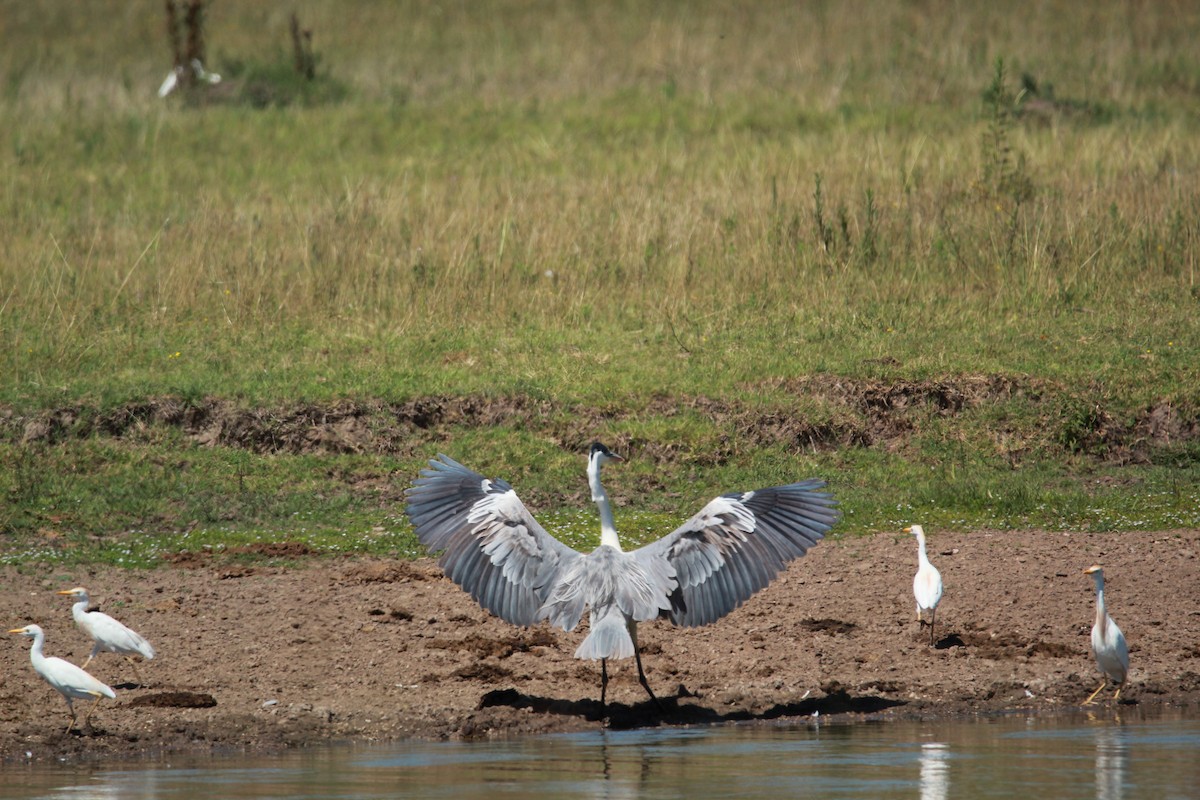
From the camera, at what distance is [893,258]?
13.8 meters

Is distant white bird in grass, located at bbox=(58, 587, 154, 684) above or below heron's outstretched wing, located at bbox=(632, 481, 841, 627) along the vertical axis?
below

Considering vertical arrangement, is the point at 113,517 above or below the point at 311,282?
below

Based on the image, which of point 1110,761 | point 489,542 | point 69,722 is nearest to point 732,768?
point 1110,761

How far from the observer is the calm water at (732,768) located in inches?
233

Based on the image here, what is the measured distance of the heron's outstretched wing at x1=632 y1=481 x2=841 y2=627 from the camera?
7207mm

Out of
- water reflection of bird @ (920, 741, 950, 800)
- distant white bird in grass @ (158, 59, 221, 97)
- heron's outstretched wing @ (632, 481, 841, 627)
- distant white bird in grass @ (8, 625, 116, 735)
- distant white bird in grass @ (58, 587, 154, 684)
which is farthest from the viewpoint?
distant white bird in grass @ (158, 59, 221, 97)

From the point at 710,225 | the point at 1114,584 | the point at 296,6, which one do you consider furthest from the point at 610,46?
the point at 1114,584

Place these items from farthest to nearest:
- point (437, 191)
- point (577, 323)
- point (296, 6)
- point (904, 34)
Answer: point (296, 6), point (904, 34), point (437, 191), point (577, 323)

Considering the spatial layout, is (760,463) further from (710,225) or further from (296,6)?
(296,6)

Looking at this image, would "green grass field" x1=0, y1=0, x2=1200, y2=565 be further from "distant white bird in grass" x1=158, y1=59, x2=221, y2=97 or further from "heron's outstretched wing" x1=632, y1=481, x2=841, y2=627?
"heron's outstretched wing" x1=632, y1=481, x2=841, y2=627

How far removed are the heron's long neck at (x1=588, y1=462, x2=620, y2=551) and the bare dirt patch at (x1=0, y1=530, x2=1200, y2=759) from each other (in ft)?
2.52

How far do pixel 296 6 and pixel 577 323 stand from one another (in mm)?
17744

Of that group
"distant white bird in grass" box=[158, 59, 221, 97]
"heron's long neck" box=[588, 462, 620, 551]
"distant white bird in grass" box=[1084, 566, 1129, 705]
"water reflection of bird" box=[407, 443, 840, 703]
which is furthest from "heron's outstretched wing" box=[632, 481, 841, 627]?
"distant white bird in grass" box=[158, 59, 221, 97]

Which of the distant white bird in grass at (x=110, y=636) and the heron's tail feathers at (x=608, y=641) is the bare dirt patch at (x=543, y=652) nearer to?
the distant white bird in grass at (x=110, y=636)
